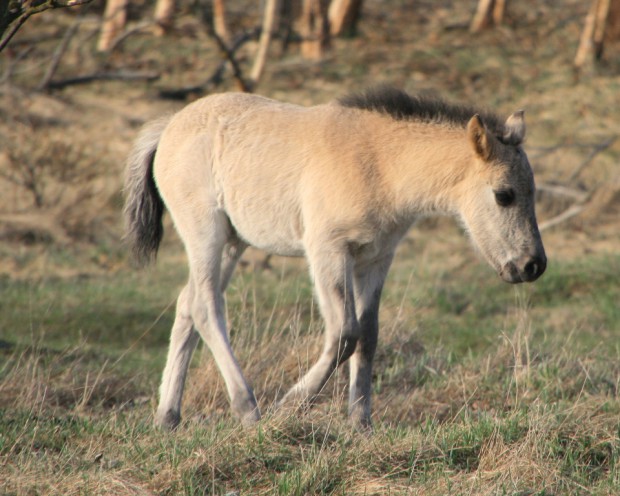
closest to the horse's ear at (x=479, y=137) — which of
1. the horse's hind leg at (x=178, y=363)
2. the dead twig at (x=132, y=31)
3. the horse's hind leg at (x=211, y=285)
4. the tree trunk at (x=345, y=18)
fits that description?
the horse's hind leg at (x=211, y=285)

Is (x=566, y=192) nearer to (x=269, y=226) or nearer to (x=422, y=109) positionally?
(x=422, y=109)

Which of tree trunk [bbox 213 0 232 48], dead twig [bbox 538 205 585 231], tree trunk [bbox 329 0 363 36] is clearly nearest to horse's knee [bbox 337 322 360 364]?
dead twig [bbox 538 205 585 231]

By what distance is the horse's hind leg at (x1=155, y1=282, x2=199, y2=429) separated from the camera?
248 inches

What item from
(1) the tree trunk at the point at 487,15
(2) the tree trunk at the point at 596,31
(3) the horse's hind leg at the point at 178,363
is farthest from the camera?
(1) the tree trunk at the point at 487,15

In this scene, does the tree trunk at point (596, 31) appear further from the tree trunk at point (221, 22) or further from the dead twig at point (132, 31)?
the dead twig at point (132, 31)

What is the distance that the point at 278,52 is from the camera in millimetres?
19766

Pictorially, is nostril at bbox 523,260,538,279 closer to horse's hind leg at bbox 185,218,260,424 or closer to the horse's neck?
the horse's neck

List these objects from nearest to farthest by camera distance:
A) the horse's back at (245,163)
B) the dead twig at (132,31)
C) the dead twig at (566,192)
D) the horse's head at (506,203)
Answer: the horse's head at (506,203) → the horse's back at (245,163) → the dead twig at (566,192) → the dead twig at (132,31)

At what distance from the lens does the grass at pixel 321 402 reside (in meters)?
4.81

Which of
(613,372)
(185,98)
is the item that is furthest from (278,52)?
(613,372)

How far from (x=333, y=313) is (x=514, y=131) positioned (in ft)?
4.87

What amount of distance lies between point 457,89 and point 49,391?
41.4ft

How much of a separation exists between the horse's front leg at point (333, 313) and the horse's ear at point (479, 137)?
37.9 inches

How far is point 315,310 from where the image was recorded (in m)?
9.55
